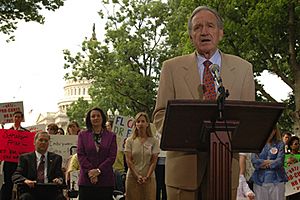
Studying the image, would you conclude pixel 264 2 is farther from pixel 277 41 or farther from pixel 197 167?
pixel 197 167

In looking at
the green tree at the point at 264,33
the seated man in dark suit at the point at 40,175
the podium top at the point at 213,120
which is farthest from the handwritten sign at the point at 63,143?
the green tree at the point at 264,33

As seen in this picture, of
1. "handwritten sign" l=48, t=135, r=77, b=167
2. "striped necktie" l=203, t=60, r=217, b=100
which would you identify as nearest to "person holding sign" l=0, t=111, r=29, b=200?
"handwritten sign" l=48, t=135, r=77, b=167

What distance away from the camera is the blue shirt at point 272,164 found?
10.8 meters

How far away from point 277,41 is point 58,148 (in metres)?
18.7

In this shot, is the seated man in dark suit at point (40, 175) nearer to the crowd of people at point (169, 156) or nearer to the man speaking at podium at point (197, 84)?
the crowd of people at point (169, 156)

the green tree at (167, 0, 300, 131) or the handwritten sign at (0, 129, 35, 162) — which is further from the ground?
the green tree at (167, 0, 300, 131)

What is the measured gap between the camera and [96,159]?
8961 mm

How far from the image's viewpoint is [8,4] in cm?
2102

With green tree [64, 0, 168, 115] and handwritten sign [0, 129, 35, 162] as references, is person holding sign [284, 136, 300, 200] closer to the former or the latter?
handwritten sign [0, 129, 35, 162]

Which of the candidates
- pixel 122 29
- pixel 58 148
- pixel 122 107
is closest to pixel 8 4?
pixel 58 148

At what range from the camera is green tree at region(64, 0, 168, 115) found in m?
44.0

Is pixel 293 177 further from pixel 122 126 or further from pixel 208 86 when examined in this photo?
pixel 208 86

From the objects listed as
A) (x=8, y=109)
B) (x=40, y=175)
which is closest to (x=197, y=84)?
(x=40, y=175)

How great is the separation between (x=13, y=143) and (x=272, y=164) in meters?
4.82
